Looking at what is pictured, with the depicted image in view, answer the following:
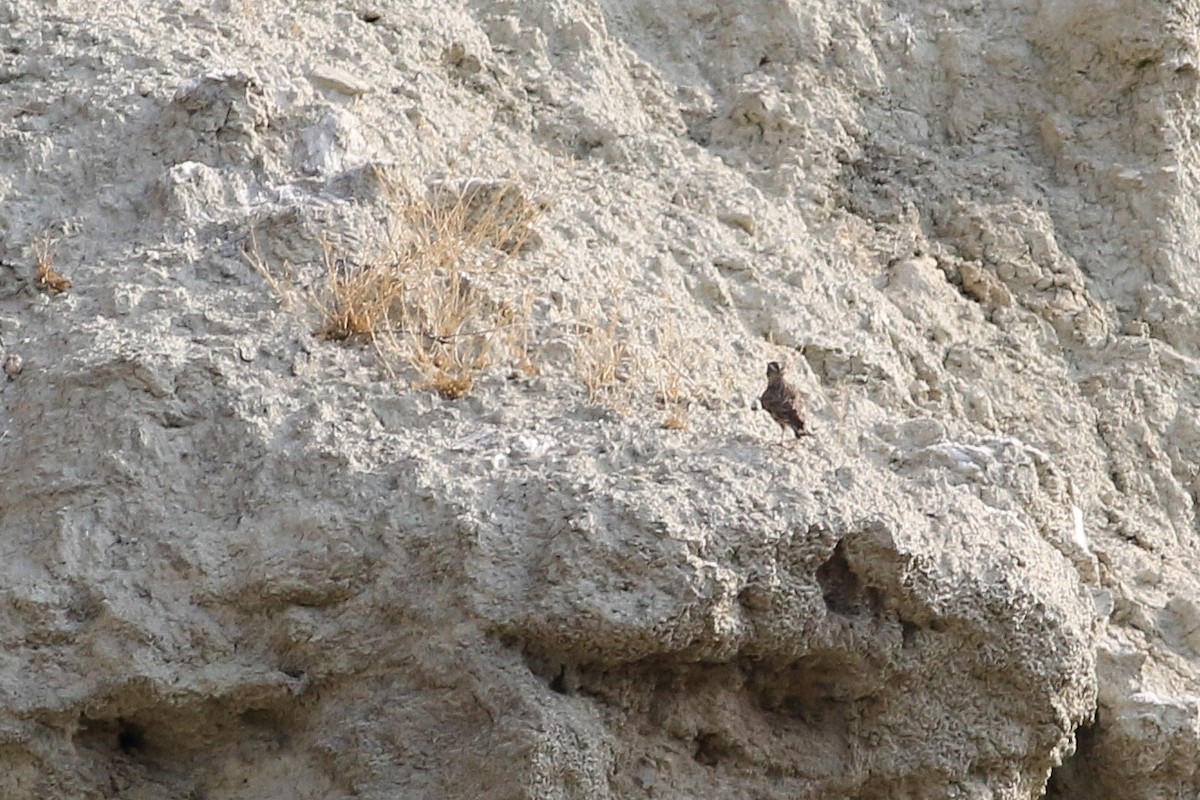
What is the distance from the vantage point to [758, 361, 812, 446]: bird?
5.74 meters

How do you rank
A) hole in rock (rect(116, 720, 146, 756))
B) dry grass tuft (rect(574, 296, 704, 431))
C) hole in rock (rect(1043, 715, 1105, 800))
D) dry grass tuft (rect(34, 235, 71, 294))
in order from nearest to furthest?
hole in rock (rect(116, 720, 146, 756)) < dry grass tuft (rect(574, 296, 704, 431)) < dry grass tuft (rect(34, 235, 71, 294)) < hole in rock (rect(1043, 715, 1105, 800))

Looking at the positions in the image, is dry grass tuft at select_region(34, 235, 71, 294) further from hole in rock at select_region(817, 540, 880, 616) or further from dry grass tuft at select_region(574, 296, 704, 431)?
hole in rock at select_region(817, 540, 880, 616)

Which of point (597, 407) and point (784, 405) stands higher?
point (784, 405)

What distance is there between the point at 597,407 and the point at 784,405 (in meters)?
0.57

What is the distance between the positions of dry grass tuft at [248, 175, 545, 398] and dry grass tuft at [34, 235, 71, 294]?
611 mm

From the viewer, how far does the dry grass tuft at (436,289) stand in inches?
233

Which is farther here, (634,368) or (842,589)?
(634,368)

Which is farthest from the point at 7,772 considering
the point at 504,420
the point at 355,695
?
the point at 504,420

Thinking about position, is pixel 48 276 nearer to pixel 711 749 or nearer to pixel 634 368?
pixel 634 368

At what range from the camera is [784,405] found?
5766mm

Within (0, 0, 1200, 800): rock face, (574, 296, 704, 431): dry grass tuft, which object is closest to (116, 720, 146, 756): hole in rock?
(0, 0, 1200, 800): rock face

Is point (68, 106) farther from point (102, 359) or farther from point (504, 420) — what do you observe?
point (504, 420)

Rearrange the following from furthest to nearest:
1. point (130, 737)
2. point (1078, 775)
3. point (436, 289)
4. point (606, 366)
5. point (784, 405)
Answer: point (1078, 775) < point (436, 289) < point (606, 366) < point (784, 405) < point (130, 737)

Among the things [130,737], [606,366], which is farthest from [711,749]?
[130,737]
